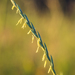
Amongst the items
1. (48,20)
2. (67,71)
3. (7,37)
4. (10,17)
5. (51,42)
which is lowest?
(67,71)

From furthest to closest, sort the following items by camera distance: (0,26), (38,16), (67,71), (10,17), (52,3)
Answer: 1. (38,16)
2. (10,17)
3. (52,3)
4. (0,26)
5. (67,71)

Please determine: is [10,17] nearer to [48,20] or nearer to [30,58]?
[48,20]

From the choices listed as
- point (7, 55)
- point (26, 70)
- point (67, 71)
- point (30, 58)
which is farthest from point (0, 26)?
point (67, 71)

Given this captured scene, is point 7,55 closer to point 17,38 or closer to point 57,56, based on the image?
point 17,38

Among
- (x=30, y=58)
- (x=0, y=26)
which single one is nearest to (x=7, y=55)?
(x=30, y=58)

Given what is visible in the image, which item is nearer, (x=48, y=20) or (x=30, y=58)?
(x=30, y=58)

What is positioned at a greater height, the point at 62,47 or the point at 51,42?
the point at 51,42

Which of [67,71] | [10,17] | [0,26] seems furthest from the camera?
[10,17]
